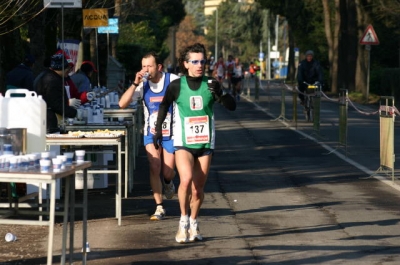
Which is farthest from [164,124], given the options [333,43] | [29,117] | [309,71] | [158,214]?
[333,43]

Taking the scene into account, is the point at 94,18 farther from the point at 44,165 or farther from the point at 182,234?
the point at 44,165

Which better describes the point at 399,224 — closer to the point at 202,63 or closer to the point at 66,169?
the point at 202,63

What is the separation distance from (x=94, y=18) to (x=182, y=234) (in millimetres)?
16505

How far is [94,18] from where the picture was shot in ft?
89.2

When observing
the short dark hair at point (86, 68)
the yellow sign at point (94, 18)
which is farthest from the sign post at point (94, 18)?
the short dark hair at point (86, 68)

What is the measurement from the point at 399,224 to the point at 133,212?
10.5ft

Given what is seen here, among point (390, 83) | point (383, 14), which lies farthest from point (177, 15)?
point (390, 83)

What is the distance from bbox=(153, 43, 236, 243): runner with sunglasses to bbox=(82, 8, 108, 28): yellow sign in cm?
1581

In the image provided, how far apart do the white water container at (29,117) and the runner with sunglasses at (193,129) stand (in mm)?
1377

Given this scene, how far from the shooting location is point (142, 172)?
18922 millimetres

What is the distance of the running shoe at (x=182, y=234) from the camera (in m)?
11.3

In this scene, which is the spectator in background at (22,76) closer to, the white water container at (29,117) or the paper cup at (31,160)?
the white water container at (29,117)

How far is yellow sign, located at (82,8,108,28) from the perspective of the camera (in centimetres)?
2708

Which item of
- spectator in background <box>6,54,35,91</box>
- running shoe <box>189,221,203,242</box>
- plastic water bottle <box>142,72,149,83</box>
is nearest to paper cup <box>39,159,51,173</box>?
running shoe <box>189,221,203,242</box>
